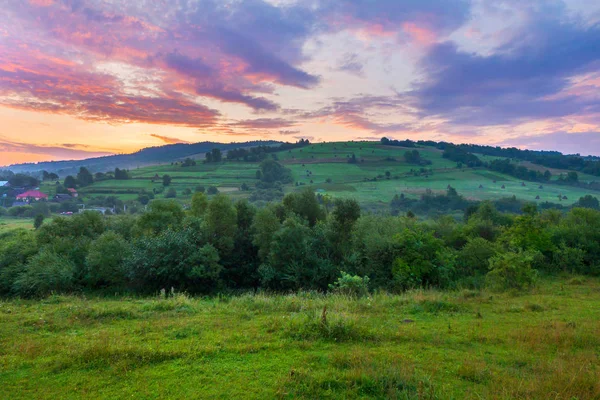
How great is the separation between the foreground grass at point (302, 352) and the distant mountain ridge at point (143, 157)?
441ft

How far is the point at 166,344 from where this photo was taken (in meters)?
7.29

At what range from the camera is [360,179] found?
8288 centimetres

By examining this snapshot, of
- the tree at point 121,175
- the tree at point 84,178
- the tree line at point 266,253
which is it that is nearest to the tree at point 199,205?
the tree line at point 266,253

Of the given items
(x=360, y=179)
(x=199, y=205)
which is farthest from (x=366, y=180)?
(x=199, y=205)

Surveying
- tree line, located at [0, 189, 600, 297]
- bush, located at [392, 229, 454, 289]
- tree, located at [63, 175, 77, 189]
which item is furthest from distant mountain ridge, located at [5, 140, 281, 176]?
bush, located at [392, 229, 454, 289]

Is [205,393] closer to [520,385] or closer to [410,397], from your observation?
[410,397]

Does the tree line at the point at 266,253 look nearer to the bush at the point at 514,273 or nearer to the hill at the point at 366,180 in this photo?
the bush at the point at 514,273

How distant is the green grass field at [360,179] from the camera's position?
66688mm

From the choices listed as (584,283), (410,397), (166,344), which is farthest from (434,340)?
(584,283)

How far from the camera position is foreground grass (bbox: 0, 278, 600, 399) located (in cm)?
542

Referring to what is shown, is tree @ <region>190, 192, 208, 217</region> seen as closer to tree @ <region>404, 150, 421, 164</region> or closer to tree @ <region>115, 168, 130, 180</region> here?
tree @ <region>115, 168, 130, 180</region>

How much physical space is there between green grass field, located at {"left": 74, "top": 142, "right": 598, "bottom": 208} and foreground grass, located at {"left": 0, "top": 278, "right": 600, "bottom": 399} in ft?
166

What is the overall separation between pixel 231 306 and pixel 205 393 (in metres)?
6.20

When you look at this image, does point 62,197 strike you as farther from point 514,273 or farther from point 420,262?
point 514,273
